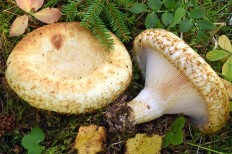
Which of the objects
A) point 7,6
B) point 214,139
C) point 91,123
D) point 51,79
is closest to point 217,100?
point 214,139

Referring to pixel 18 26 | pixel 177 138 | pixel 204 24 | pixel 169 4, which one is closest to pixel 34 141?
pixel 18 26

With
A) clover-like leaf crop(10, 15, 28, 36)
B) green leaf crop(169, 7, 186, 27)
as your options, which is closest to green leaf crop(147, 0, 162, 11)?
green leaf crop(169, 7, 186, 27)

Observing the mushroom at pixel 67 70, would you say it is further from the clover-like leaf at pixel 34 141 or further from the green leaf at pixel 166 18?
the green leaf at pixel 166 18

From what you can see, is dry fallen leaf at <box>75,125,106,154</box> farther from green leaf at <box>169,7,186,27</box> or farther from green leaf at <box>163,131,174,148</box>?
green leaf at <box>169,7,186,27</box>

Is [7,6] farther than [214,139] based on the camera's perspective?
Yes

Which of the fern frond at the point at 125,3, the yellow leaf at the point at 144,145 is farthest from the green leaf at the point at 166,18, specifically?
the yellow leaf at the point at 144,145

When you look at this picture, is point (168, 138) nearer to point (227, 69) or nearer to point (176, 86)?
point (176, 86)

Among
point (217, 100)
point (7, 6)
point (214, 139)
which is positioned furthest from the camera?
point (7, 6)

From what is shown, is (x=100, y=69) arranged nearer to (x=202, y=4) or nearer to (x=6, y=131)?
(x=6, y=131)
